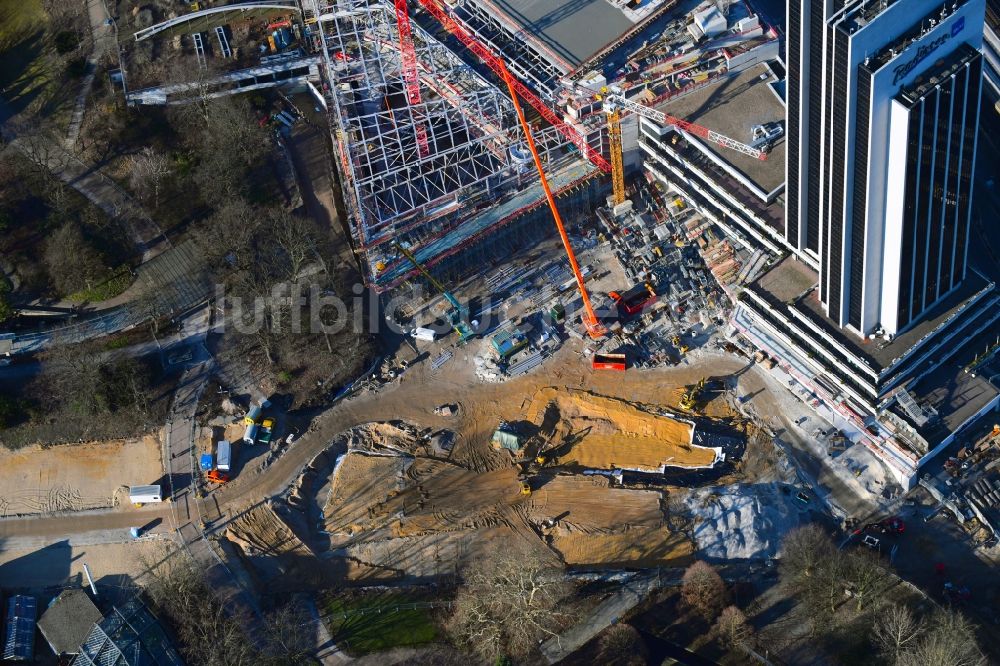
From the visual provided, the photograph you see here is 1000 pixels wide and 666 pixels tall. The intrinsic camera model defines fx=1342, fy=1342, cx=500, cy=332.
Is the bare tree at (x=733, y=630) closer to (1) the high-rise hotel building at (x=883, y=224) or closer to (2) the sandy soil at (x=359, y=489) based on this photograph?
(1) the high-rise hotel building at (x=883, y=224)

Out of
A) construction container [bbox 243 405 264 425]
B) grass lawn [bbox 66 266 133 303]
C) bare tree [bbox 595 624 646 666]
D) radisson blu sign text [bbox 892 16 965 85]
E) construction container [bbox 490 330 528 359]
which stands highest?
radisson blu sign text [bbox 892 16 965 85]

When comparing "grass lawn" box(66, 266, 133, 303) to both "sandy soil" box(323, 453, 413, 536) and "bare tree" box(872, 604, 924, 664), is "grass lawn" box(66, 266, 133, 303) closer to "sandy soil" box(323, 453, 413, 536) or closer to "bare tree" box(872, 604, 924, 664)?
"sandy soil" box(323, 453, 413, 536)

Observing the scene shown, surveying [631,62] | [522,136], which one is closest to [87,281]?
[522,136]

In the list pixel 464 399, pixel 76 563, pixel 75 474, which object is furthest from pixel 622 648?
pixel 75 474

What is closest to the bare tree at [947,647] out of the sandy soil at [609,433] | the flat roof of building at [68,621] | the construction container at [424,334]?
the sandy soil at [609,433]

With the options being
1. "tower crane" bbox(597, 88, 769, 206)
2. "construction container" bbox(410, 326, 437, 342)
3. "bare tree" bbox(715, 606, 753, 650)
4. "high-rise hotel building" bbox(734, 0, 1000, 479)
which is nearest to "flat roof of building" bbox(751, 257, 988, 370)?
"high-rise hotel building" bbox(734, 0, 1000, 479)
